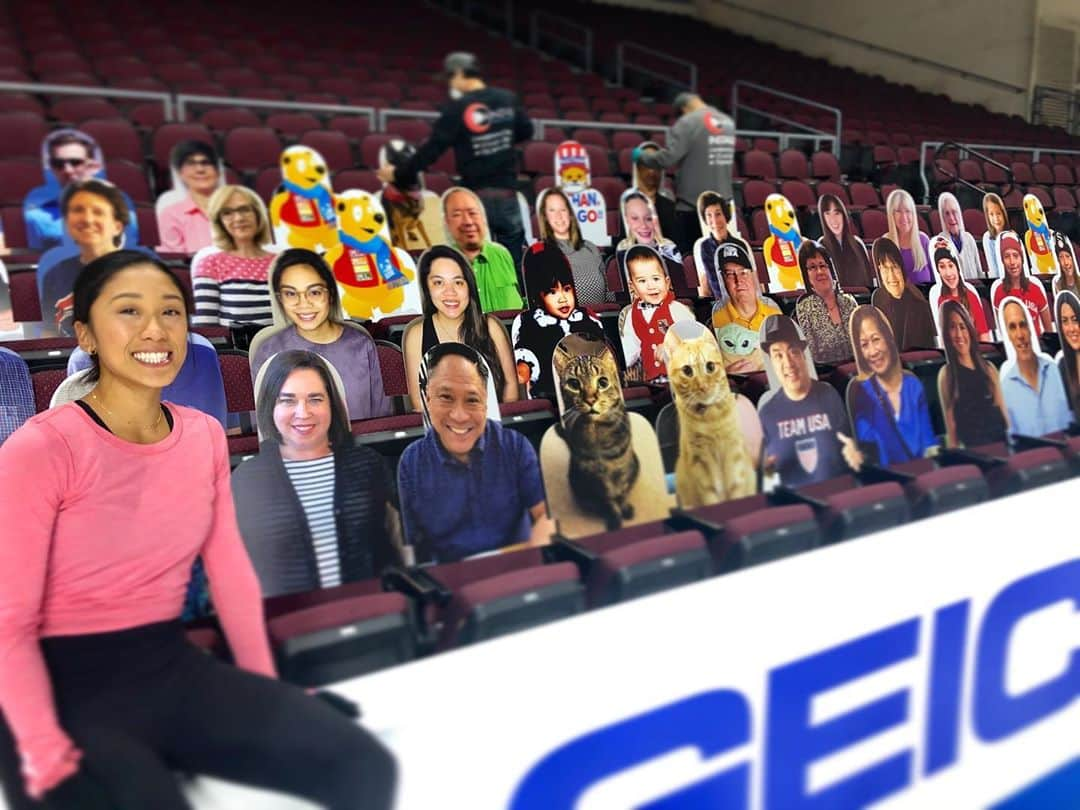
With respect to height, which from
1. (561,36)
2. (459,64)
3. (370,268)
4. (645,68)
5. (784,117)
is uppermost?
(561,36)

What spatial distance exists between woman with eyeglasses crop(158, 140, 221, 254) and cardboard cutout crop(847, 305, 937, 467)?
2507 mm

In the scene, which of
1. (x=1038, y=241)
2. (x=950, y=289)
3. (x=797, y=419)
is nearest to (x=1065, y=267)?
(x=1038, y=241)

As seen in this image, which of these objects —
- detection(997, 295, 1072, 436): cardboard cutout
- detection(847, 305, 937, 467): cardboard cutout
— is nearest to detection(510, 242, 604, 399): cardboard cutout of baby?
detection(847, 305, 937, 467): cardboard cutout

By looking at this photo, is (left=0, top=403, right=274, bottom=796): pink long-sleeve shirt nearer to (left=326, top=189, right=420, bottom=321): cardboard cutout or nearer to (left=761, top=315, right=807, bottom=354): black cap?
(left=326, top=189, right=420, bottom=321): cardboard cutout

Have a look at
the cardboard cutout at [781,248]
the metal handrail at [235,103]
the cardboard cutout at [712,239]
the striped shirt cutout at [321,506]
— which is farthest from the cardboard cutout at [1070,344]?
the metal handrail at [235,103]

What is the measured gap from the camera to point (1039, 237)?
417 centimetres

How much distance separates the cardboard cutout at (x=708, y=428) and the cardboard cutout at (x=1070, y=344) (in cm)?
→ 159

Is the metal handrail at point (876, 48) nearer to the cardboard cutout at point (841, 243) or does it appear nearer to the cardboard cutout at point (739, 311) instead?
the cardboard cutout at point (841, 243)

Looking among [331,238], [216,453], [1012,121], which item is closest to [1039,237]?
[331,238]

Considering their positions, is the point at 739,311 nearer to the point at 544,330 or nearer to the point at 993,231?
the point at 544,330

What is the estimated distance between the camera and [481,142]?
346cm

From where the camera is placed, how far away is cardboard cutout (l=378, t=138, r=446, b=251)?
11.5 feet

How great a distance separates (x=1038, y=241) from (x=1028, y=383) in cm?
154

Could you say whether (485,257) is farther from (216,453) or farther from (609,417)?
(216,453)
